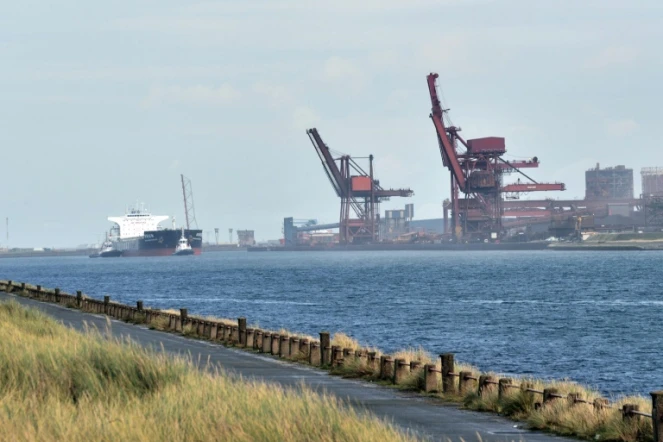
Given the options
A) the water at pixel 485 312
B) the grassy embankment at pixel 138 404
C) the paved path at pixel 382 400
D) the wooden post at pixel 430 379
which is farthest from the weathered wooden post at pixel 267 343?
the water at pixel 485 312

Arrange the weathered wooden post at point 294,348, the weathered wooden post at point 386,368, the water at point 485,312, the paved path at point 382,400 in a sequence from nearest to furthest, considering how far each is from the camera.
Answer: the paved path at point 382,400
the weathered wooden post at point 386,368
the weathered wooden post at point 294,348
the water at point 485,312

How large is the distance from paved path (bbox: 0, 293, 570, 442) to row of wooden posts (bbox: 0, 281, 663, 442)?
54cm

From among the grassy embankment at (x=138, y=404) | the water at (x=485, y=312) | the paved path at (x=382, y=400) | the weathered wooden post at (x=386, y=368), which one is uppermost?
the grassy embankment at (x=138, y=404)

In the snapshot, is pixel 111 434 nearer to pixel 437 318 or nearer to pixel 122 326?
pixel 122 326

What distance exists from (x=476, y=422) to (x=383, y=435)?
17.7 ft

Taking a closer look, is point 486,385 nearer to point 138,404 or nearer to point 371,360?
point 371,360

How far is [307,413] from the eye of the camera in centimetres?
1426

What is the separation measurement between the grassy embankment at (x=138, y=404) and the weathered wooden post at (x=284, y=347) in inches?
291

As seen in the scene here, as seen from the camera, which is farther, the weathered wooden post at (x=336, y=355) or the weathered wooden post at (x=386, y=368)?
the weathered wooden post at (x=336, y=355)

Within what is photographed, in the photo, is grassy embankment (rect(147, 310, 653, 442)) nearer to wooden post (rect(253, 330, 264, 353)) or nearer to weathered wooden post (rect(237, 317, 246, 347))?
wooden post (rect(253, 330, 264, 353))

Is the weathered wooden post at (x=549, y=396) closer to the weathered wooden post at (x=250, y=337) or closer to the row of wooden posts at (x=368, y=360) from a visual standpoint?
the row of wooden posts at (x=368, y=360)

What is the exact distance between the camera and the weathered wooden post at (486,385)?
19.7 metres

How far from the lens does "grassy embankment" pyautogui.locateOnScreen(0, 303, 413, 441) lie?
12.9 meters

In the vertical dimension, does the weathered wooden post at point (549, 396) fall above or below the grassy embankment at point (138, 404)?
below
